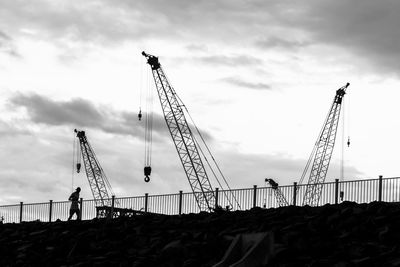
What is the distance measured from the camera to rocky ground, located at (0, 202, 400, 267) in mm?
29500

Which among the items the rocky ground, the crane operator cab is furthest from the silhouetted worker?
the crane operator cab

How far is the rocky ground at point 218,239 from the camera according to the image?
29.5 m

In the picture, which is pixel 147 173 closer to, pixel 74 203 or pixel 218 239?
pixel 74 203

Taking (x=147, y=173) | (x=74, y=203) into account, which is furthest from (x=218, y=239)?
(x=147, y=173)

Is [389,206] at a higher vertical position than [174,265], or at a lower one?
higher

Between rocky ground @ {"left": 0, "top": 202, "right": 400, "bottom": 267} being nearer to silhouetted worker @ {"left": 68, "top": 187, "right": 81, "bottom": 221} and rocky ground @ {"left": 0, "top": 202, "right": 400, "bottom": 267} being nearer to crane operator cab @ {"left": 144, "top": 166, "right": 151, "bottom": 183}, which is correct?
silhouetted worker @ {"left": 68, "top": 187, "right": 81, "bottom": 221}

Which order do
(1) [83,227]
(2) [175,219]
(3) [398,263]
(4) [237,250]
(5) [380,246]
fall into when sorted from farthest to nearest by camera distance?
1. (1) [83,227]
2. (2) [175,219]
3. (4) [237,250]
4. (5) [380,246]
5. (3) [398,263]

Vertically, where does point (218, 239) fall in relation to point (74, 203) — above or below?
below

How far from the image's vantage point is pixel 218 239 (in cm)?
3375

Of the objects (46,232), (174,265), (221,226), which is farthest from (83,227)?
(174,265)

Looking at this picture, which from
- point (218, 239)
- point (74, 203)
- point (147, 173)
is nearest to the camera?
point (218, 239)

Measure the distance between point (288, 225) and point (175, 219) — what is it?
27.3ft

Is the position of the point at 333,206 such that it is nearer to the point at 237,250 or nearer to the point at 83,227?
the point at 237,250

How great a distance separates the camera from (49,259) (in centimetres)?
3944
